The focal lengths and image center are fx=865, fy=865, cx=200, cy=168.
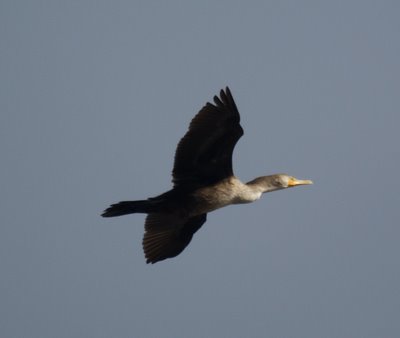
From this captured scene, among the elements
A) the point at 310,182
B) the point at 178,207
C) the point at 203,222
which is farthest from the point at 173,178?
the point at 310,182

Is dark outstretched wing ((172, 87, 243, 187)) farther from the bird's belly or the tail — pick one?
the tail

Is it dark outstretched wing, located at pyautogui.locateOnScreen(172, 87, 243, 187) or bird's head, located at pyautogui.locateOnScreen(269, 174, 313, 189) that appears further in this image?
bird's head, located at pyautogui.locateOnScreen(269, 174, 313, 189)

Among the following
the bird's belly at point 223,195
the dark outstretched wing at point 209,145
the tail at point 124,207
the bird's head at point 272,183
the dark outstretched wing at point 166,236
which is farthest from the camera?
the dark outstretched wing at point 166,236

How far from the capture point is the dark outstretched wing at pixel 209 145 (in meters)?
10.6

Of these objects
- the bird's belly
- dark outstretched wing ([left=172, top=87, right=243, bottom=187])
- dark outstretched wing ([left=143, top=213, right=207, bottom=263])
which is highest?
dark outstretched wing ([left=172, top=87, right=243, bottom=187])

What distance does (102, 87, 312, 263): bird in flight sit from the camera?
1065 centimetres

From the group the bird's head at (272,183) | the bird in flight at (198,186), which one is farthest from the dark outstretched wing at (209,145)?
the bird's head at (272,183)

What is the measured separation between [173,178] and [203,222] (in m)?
1.30

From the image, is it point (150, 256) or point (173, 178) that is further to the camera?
point (150, 256)

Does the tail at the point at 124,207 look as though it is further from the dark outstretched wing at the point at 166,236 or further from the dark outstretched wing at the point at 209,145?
the dark outstretched wing at the point at 166,236

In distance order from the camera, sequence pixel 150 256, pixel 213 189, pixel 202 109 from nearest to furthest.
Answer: pixel 202 109, pixel 213 189, pixel 150 256

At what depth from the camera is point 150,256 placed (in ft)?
39.9

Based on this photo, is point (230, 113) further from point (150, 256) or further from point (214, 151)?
point (150, 256)

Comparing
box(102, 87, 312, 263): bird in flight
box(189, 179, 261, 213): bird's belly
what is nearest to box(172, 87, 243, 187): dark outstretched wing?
box(102, 87, 312, 263): bird in flight
